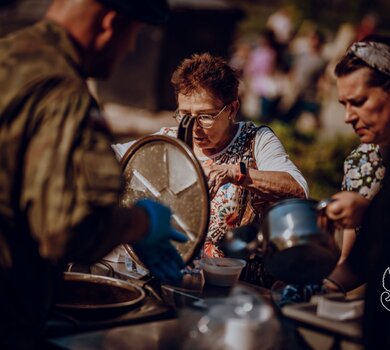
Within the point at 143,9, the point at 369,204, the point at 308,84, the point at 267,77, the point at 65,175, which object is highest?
the point at 143,9

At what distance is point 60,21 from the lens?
232cm

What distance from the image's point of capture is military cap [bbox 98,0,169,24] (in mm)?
2258

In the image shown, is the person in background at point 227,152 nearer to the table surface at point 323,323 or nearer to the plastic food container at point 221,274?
the plastic food container at point 221,274

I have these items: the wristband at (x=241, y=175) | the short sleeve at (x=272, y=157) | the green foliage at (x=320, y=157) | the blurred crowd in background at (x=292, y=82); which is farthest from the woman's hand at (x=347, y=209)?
the blurred crowd in background at (x=292, y=82)

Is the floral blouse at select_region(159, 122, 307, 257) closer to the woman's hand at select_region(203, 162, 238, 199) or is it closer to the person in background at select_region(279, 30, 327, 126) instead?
the woman's hand at select_region(203, 162, 238, 199)

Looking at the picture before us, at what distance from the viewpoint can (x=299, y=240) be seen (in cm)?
257

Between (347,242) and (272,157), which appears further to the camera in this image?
(272,157)

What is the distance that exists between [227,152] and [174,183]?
3.53 feet

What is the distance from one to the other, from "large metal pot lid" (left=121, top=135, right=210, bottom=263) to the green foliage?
6260mm

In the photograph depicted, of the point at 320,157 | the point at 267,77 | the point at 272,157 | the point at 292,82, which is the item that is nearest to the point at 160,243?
the point at 272,157

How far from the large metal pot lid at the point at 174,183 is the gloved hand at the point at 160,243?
0.24m

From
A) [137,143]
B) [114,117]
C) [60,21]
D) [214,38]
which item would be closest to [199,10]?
[214,38]

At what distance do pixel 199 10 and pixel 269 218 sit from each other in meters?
12.6

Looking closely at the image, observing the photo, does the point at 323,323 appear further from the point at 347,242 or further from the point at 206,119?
the point at 206,119
